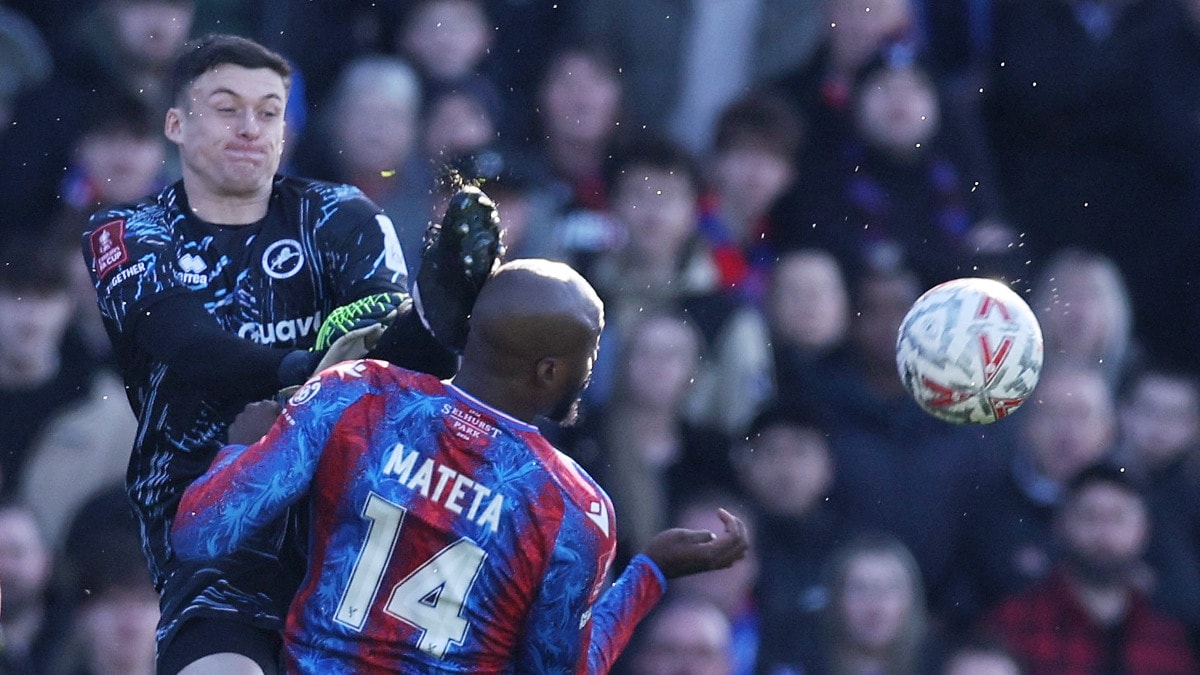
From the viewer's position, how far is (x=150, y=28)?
1017cm

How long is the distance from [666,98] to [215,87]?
17.7 feet

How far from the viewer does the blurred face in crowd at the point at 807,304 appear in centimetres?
1045

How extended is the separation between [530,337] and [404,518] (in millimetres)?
584

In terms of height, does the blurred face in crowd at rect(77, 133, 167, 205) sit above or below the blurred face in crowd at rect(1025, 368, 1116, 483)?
above

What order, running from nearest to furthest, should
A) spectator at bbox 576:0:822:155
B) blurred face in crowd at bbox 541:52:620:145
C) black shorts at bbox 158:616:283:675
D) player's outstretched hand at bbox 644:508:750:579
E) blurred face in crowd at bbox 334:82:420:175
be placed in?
black shorts at bbox 158:616:283:675, player's outstretched hand at bbox 644:508:750:579, blurred face in crowd at bbox 334:82:420:175, blurred face in crowd at bbox 541:52:620:145, spectator at bbox 576:0:822:155

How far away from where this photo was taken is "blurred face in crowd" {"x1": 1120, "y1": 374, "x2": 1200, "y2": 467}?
1108 centimetres

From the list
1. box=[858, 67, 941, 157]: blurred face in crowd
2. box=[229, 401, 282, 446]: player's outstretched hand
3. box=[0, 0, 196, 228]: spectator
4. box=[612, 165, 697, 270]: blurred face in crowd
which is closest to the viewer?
box=[229, 401, 282, 446]: player's outstretched hand

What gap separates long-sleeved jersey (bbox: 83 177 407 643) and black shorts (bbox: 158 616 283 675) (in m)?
0.16

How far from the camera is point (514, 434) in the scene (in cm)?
561

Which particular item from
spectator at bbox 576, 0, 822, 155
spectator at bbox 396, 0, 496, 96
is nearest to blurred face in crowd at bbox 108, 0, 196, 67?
spectator at bbox 396, 0, 496, 96

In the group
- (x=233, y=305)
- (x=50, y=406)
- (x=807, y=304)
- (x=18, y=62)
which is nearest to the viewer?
(x=233, y=305)

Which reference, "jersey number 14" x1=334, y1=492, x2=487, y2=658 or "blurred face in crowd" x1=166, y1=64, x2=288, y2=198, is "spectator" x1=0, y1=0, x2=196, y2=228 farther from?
"jersey number 14" x1=334, y1=492, x2=487, y2=658

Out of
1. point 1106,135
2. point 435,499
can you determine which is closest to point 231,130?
point 435,499

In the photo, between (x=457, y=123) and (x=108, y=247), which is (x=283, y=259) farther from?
(x=457, y=123)
